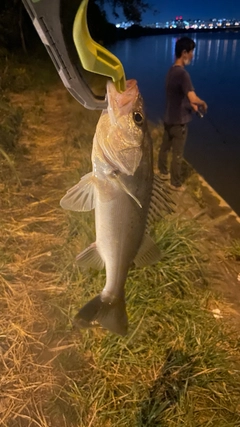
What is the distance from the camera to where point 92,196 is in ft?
6.83

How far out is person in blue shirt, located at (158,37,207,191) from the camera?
18.2 ft

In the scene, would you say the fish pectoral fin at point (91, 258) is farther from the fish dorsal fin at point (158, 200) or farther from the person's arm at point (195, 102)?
the person's arm at point (195, 102)

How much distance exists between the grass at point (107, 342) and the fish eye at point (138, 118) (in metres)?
1.91

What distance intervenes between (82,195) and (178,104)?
4014 mm

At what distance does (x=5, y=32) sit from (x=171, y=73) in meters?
15.3

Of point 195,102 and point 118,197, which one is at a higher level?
point 118,197

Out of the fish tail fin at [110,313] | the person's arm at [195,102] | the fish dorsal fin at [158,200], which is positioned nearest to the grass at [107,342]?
the fish tail fin at [110,313]

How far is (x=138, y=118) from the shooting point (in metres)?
1.93

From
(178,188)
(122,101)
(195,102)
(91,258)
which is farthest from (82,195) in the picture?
(178,188)

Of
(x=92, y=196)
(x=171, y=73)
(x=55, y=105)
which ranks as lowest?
(x=55, y=105)

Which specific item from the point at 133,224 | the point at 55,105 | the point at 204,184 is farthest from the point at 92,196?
the point at 55,105

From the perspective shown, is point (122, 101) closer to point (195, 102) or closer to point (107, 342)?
point (107, 342)

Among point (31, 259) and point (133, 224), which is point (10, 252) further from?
point (133, 224)

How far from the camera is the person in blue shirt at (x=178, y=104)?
18.2 ft
